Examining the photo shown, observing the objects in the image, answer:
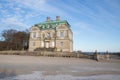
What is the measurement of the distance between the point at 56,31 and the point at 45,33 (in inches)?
177

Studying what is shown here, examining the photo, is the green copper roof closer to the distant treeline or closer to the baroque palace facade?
the baroque palace facade

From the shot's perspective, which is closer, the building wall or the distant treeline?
the building wall

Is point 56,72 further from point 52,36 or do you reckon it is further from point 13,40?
point 13,40

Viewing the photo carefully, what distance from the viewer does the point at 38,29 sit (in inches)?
1912

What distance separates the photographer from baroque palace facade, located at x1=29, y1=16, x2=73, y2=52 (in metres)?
44.1

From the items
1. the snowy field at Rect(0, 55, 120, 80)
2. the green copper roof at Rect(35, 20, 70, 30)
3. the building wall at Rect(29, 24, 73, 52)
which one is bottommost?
the snowy field at Rect(0, 55, 120, 80)

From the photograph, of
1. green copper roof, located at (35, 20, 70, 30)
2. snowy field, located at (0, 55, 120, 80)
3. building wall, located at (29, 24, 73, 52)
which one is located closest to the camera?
snowy field, located at (0, 55, 120, 80)

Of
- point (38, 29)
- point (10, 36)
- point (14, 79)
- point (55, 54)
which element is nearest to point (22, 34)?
point (10, 36)

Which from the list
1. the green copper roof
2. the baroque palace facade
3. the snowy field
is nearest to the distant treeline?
the baroque palace facade

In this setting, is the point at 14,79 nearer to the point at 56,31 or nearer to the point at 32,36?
the point at 56,31

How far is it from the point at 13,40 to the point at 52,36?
19.4 metres

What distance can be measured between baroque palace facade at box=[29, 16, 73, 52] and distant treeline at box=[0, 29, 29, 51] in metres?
A: 10.4

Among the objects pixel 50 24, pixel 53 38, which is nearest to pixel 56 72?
pixel 53 38

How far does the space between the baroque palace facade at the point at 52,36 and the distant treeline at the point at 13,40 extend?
10366 mm
